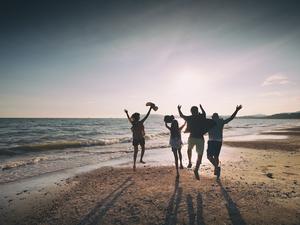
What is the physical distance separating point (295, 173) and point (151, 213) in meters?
7.17

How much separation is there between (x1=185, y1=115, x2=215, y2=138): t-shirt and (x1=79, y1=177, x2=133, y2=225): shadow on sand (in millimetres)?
3036

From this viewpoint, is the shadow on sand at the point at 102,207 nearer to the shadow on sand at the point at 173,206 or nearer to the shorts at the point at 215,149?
the shadow on sand at the point at 173,206

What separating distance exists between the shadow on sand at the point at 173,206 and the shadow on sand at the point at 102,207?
1.57m

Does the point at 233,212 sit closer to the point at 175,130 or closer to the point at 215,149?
the point at 215,149

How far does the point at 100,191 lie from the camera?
8109mm

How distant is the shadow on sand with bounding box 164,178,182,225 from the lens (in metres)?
5.60

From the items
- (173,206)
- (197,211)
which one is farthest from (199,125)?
(197,211)

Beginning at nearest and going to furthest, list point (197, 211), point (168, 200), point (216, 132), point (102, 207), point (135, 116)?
point (197, 211)
point (102, 207)
point (168, 200)
point (216, 132)
point (135, 116)

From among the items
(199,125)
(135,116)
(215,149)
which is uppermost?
(135,116)

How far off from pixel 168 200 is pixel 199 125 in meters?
3.10

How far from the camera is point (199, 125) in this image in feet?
29.1

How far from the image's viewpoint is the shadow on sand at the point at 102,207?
5.70 meters

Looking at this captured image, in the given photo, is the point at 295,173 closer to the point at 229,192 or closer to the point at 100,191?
the point at 229,192

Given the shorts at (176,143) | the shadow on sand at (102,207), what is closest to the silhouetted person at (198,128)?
the shorts at (176,143)
